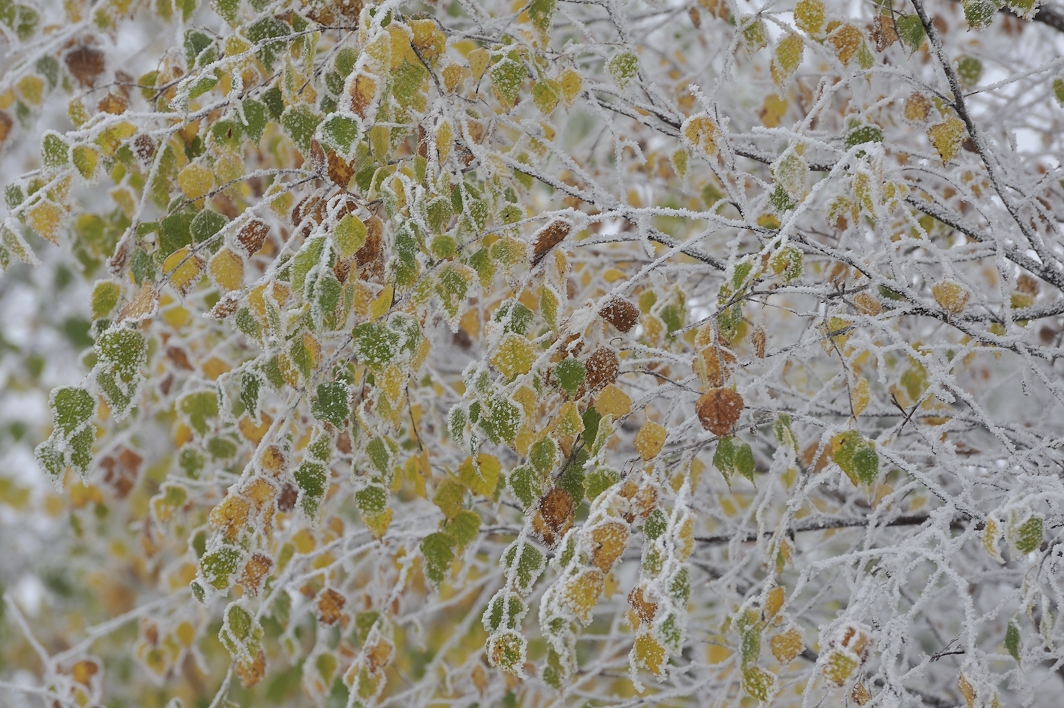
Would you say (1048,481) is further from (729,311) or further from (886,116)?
(886,116)

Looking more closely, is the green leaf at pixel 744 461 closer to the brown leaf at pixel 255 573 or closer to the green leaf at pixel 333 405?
the green leaf at pixel 333 405

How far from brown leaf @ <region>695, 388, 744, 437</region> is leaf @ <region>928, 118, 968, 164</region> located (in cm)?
64

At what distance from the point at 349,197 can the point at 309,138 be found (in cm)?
20

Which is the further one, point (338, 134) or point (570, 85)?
point (570, 85)

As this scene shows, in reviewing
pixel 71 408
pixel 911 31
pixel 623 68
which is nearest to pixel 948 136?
pixel 911 31

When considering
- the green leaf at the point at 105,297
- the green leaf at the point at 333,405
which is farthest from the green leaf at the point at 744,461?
the green leaf at the point at 105,297

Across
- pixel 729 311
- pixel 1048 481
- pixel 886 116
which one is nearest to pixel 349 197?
pixel 729 311

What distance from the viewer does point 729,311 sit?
1473 mm

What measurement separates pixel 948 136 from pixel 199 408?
5.16 ft

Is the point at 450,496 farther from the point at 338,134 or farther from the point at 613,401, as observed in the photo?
the point at 338,134

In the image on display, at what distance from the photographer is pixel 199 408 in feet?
7.14

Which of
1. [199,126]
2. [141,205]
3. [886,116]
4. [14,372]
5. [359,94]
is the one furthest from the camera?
[14,372]

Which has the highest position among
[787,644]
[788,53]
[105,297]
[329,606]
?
[788,53]

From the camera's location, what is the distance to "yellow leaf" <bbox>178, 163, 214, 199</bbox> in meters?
1.70
